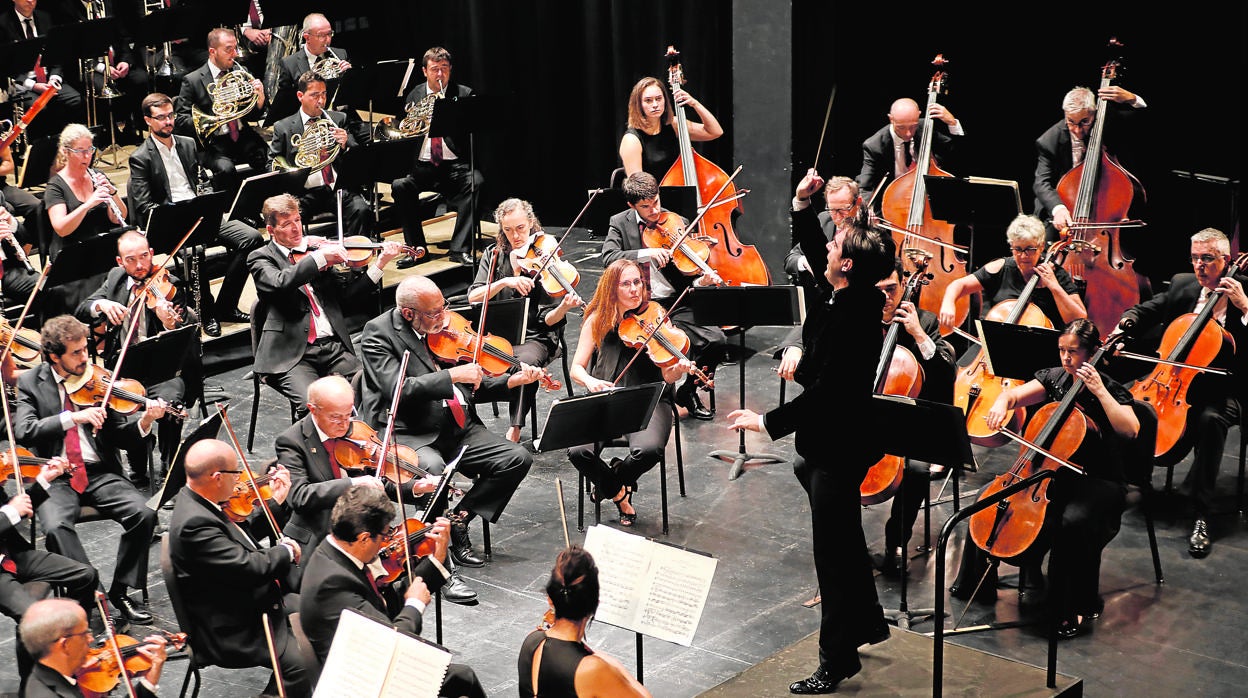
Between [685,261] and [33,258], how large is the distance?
4222 millimetres

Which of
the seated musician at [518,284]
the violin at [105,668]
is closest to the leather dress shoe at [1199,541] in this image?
the seated musician at [518,284]

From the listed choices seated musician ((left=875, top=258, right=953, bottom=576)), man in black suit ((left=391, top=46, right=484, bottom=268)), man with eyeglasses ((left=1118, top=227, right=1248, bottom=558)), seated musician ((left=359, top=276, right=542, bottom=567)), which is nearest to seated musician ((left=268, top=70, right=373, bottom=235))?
man in black suit ((left=391, top=46, right=484, bottom=268))

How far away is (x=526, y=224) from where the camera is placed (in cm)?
784

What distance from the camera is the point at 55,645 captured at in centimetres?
455

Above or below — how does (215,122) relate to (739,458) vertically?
above

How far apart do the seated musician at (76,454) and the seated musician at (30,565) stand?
142mm

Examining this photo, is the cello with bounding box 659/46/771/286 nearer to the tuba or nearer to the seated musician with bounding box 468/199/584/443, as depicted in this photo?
the seated musician with bounding box 468/199/584/443

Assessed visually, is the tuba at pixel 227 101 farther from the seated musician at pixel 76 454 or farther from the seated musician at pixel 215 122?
the seated musician at pixel 76 454

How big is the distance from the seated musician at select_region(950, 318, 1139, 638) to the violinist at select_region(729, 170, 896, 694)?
109 cm

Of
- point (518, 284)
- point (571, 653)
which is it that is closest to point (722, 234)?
point (518, 284)

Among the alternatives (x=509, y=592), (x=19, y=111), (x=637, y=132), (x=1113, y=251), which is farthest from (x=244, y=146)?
(x=1113, y=251)

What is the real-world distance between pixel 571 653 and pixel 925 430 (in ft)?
5.22

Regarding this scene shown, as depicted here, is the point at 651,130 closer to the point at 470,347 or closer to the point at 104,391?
the point at 470,347

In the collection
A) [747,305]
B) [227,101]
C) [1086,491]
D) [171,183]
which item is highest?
[227,101]
